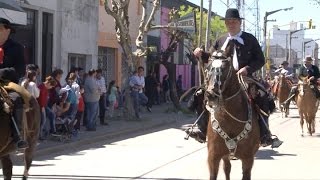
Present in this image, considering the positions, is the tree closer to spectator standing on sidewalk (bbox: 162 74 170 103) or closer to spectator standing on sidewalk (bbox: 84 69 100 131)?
spectator standing on sidewalk (bbox: 84 69 100 131)

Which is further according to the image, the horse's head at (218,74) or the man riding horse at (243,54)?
the man riding horse at (243,54)

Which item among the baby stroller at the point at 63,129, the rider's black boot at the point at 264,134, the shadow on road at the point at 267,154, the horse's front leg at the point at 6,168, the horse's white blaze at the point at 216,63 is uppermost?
the horse's white blaze at the point at 216,63

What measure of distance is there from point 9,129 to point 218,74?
2.87 meters

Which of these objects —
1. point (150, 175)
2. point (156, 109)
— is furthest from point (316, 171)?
point (156, 109)

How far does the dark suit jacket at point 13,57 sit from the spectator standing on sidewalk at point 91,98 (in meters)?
11.3

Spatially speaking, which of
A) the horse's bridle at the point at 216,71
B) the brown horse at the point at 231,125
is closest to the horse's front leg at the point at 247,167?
the brown horse at the point at 231,125

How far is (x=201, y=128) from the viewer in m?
8.66

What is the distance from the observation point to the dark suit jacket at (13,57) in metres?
8.44

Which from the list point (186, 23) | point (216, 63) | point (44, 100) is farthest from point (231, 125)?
point (186, 23)

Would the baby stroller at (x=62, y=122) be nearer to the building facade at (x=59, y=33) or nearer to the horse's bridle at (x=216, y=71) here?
the building facade at (x=59, y=33)

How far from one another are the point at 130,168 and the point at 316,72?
913 cm

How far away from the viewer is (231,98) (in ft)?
25.2

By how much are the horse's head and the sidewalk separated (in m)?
8.26

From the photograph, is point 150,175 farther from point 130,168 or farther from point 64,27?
point 64,27
